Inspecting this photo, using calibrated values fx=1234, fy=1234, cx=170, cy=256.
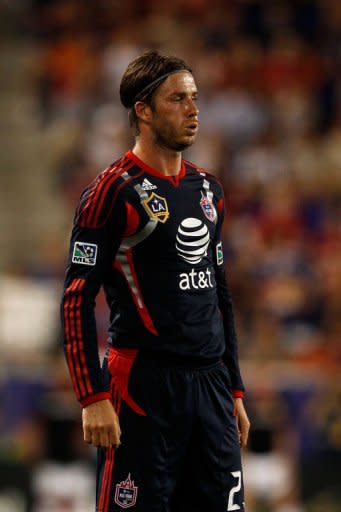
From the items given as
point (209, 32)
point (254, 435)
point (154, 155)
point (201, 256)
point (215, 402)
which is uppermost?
point (209, 32)

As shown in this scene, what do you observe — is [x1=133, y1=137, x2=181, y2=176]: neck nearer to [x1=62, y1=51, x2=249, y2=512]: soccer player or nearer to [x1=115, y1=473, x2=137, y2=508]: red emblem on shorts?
[x1=62, y1=51, x2=249, y2=512]: soccer player

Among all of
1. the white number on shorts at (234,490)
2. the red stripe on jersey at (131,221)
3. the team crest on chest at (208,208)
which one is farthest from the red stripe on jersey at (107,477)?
the team crest on chest at (208,208)

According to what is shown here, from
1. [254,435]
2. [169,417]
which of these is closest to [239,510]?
[169,417]

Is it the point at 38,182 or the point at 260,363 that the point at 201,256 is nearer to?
the point at 260,363

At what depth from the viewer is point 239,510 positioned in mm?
4145

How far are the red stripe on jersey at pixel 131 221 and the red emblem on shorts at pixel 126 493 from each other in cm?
80

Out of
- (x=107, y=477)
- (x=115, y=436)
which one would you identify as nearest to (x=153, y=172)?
(x=115, y=436)

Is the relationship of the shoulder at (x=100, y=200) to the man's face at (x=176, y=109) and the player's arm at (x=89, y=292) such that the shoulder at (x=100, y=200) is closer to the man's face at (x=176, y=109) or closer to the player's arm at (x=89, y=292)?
the player's arm at (x=89, y=292)

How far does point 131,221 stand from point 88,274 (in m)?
0.22

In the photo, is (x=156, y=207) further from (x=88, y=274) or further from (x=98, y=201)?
(x=88, y=274)

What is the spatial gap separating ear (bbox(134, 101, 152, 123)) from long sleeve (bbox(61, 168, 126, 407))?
27cm

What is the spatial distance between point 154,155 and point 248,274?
17.8 feet

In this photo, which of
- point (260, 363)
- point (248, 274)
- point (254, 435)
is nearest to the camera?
point (254, 435)

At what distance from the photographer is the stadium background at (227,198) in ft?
24.9
